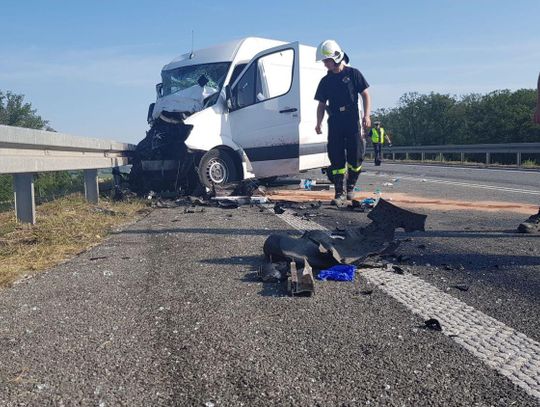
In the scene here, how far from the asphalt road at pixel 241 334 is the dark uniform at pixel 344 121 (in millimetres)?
3546

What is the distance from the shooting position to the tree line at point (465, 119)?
35.9 meters

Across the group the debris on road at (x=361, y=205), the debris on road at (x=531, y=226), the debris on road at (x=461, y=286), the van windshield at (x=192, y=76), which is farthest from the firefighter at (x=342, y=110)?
the debris on road at (x=461, y=286)

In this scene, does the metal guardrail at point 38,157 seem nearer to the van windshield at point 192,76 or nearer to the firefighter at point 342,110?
the van windshield at point 192,76

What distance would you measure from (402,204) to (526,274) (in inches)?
159

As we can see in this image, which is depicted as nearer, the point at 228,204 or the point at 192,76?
the point at 228,204

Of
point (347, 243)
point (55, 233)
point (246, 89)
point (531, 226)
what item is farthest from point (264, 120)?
point (347, 243)

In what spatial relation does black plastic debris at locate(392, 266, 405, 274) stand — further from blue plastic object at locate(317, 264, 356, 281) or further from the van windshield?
the van windshield

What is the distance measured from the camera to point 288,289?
110 inches

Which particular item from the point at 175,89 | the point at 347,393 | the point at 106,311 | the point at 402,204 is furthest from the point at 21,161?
the point at 175,89

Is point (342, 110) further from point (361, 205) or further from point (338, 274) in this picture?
point (338, 274)

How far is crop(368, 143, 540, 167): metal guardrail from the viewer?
21.0 meters

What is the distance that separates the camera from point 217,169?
824 cm

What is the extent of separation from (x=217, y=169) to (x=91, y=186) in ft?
6.37

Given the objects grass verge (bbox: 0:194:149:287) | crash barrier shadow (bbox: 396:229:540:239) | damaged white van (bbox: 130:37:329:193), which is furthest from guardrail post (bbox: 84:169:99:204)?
crash barrier shadow (bbox: 396:229:540:239)
